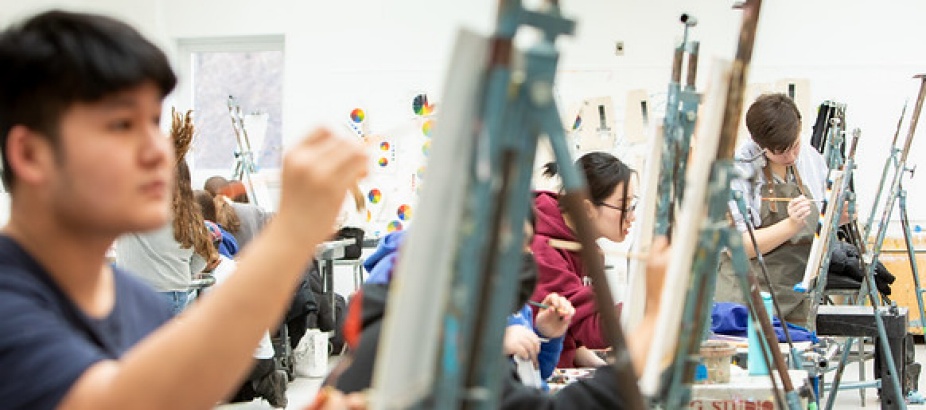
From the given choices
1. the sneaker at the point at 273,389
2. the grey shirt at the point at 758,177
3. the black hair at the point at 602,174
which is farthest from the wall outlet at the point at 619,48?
the black hair at the point at 602,174

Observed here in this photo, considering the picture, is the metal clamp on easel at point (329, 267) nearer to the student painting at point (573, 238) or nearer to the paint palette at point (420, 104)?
the paint palette at point (420, 104)

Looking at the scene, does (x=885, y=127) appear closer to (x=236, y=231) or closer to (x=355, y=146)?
(x=236, y=231)

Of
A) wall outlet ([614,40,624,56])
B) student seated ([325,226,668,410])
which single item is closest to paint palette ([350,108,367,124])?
wall outlet ([614,40,624,56])

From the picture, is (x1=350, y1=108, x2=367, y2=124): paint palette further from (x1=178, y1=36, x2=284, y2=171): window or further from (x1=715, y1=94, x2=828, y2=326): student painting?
(x1=715, y1=94, x2=828, y2=326): student painting

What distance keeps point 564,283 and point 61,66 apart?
204 cm

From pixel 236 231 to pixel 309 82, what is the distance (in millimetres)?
2758

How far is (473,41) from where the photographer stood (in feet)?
2.71

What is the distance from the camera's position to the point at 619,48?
7383 millimetres

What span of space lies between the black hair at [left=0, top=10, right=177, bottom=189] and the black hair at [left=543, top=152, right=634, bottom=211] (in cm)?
196

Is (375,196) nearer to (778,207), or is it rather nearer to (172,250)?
(172,250)

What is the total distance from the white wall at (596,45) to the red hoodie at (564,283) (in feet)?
13.1

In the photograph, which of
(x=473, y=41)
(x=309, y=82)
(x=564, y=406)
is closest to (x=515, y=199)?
(x=473, y=41)

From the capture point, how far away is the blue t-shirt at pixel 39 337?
847mm

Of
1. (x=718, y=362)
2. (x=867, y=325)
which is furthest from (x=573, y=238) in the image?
(x=867, y=325)
